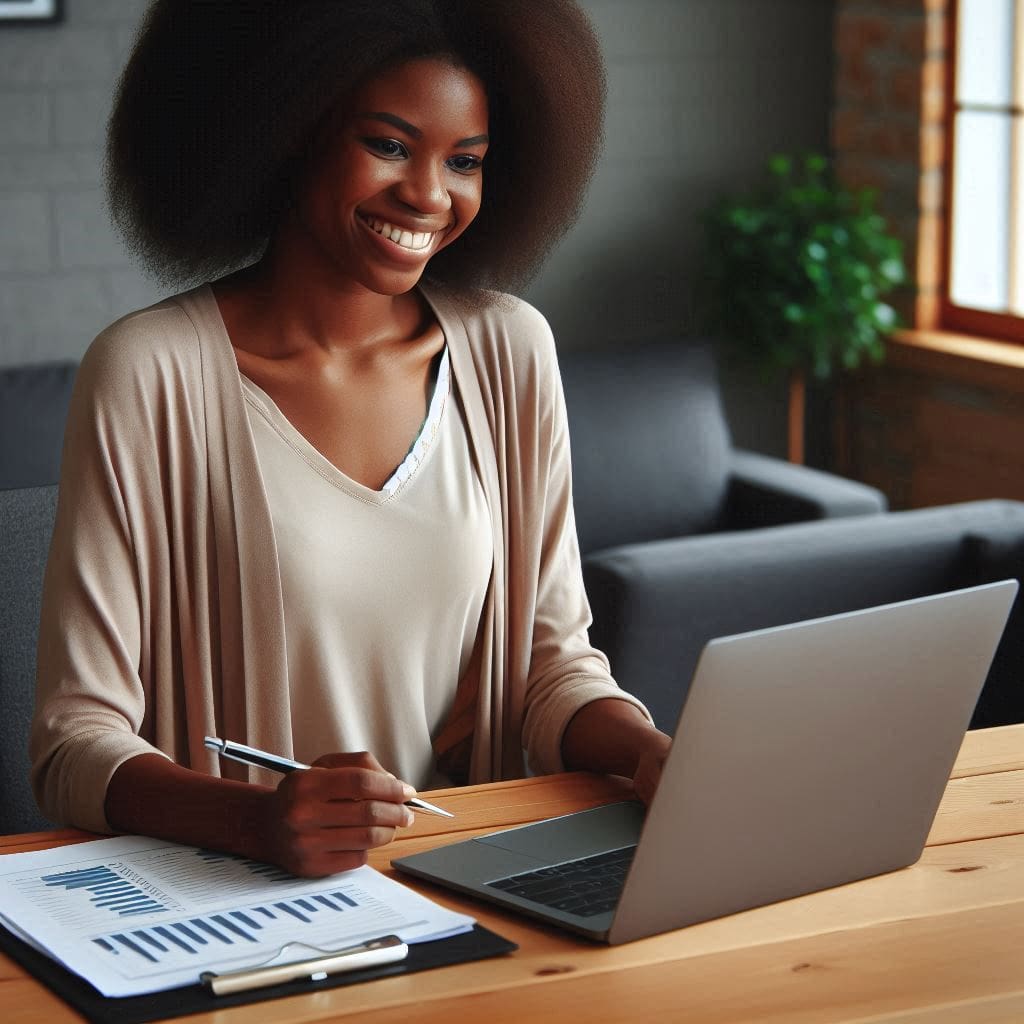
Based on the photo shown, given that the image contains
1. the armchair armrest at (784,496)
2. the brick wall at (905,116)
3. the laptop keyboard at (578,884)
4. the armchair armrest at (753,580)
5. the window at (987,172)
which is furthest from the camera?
the brick wall at (905,116)

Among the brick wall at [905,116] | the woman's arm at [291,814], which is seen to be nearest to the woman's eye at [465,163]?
the woman's arm at [291,814]

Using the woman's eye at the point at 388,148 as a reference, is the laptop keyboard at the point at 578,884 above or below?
below

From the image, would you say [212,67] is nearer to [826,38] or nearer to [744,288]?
[744,288]

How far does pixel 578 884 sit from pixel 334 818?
181 millimetres

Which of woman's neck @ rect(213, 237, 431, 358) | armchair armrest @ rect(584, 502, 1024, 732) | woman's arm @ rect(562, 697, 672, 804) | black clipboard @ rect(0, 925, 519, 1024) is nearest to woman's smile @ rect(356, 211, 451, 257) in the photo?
woman's neck @ rect(213, 237, 431, 358)

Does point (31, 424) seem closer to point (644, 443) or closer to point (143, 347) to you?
point (644, 443)

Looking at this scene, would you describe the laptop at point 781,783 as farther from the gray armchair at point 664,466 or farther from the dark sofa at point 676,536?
the gray armchair at point 664,466

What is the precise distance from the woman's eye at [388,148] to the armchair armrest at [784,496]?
2412 millimetres

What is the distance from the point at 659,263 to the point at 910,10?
37.8 inches

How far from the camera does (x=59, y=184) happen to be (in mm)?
4230

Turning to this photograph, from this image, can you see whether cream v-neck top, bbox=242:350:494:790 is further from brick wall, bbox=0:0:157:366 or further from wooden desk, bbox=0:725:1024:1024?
brick wall, bbox=0:0:157:366

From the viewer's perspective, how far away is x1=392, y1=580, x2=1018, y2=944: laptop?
109 cm

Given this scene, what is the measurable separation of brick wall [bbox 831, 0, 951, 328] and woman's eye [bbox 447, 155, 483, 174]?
128 inches

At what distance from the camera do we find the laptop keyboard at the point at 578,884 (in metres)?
1.19
